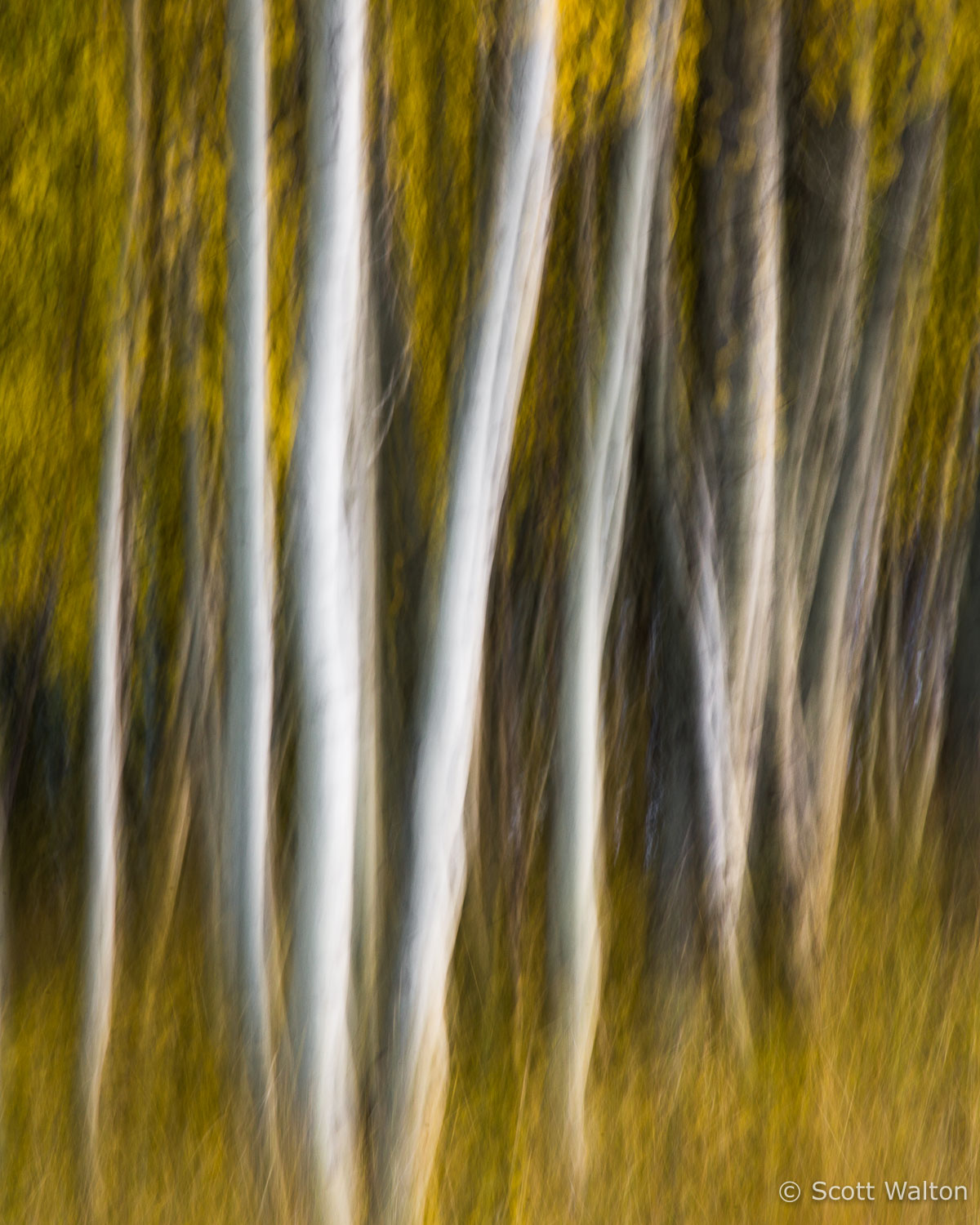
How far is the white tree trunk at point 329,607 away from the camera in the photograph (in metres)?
0.58

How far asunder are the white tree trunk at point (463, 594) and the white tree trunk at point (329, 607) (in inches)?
1.3

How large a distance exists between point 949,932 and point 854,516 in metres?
0.26

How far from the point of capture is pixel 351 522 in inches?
23.4

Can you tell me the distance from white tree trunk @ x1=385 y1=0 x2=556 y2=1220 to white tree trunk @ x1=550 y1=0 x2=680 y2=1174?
46 mm

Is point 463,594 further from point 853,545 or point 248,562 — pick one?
point 853,545

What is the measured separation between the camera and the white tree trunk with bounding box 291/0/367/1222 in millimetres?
575

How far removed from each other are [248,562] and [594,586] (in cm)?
19

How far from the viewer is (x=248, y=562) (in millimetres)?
590

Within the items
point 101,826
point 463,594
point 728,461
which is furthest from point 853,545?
point 101,826
